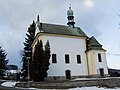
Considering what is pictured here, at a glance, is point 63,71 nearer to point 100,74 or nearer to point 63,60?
point 63,60

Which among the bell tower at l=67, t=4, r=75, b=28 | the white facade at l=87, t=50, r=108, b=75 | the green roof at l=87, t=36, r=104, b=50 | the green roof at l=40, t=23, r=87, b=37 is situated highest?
the bell tower at l=67, t=4, r=75, b=28

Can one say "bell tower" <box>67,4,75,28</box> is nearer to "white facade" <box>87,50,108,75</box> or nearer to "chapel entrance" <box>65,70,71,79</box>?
"white facade" <box>87,50,108,75</box>

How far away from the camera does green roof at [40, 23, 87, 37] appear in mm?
38062

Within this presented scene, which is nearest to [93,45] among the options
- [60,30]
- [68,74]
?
[60,30]

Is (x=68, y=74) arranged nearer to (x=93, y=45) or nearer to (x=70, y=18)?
(x=93, y=45)

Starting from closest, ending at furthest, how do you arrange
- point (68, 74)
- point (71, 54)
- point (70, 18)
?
point (68, 74), point (71, 54), point (70, 18)

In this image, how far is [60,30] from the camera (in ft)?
130

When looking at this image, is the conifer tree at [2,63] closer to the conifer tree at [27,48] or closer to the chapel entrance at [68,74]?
the conifer tree at [27,48]

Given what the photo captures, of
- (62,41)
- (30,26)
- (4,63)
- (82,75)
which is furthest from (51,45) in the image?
(4,63)

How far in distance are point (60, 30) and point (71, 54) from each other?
5408mm

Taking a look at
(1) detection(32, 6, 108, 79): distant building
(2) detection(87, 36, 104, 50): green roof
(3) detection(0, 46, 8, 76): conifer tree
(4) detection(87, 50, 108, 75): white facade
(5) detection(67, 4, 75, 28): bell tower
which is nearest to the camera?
(1) detection(32, 6, 108, 79): distant building

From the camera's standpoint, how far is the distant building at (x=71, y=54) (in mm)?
36531

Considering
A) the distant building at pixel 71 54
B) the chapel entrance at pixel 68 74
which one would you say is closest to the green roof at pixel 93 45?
the distant building at pixel 71 54

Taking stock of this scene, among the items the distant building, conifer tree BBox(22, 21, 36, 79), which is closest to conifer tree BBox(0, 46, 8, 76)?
conifer tree BBox(22, 21, 36, 79)
